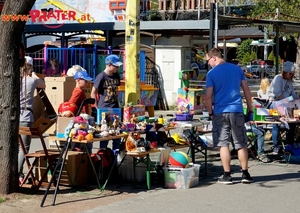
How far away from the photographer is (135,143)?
26.3ft

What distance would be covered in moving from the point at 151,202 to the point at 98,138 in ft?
3.53

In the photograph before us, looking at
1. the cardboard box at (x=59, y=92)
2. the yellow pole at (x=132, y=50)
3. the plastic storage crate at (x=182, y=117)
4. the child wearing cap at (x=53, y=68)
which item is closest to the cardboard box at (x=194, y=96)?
the child wearing cap at (x=53, y=68)

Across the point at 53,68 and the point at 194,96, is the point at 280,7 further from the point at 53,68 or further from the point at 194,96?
the point at 53,68

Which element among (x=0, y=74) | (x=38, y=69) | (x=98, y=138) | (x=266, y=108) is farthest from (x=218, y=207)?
(x=38, y=69)

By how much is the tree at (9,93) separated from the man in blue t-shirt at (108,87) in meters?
1.95

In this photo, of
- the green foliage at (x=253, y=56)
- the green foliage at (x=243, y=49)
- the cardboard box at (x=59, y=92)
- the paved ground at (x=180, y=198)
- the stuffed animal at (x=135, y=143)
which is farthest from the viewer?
the green foliage at (x=243, y=49)

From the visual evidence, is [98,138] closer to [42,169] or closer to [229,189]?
[42,169]

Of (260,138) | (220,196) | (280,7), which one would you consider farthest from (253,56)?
(220,196)

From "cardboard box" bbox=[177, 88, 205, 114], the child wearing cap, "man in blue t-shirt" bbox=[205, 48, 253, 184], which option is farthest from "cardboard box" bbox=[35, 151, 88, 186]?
the child wearing cap

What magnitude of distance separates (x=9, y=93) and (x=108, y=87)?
215 centimetres

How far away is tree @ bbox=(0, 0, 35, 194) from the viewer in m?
7.40

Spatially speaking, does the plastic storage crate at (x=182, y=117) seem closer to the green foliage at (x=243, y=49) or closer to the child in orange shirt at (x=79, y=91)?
the child in orange shirt at (x=79, y=91)

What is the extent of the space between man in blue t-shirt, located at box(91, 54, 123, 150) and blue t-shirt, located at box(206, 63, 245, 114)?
159cm

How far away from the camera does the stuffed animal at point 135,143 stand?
315 inches
